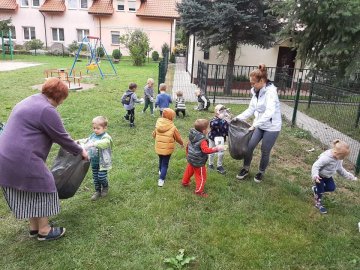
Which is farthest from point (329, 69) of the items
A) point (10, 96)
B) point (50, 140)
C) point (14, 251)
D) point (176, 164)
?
point (10, 96)

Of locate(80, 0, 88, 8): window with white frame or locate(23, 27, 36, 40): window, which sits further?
locate(23, 27, 36, 40): window

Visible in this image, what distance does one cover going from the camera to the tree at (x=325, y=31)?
5758 millimetres

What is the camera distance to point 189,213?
3.98 meters

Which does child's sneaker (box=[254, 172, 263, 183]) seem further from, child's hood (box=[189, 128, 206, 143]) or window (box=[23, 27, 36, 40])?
window (box=[23, 27, 36, 40])

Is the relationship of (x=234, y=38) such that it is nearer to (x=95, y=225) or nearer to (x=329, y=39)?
(x=329, y=39)

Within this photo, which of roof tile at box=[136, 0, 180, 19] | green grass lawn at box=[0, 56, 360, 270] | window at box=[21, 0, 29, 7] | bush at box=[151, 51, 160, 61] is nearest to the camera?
green grass lawn at box=[0, 56, 360, 270]

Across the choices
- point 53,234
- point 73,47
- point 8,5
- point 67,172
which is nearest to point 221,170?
point 67,172

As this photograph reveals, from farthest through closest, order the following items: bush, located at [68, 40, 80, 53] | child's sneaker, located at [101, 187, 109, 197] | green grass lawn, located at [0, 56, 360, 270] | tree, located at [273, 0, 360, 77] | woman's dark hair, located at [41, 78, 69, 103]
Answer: bush, located at [68, 40, 80, 53] < tree, located at [273, 0, 360, 77] < child's sneaker, located at [101, 187, 109, 197] < green grass lawn, located at [0, 56, 360, 270] < woman's dark hair, located at [41, 78, 69, 103]

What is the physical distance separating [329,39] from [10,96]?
31.0ft

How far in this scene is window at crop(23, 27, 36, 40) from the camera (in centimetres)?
3316

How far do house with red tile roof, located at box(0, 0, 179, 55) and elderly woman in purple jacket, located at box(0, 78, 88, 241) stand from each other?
3077 cm

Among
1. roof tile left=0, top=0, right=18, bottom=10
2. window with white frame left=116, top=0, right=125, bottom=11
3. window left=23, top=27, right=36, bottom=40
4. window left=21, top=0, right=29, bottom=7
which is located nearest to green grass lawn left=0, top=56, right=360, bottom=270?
window with white frame left=116, top=0, right=125, bottom=11

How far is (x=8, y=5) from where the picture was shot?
3206 centimetres

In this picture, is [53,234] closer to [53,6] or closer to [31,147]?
[31,147]
